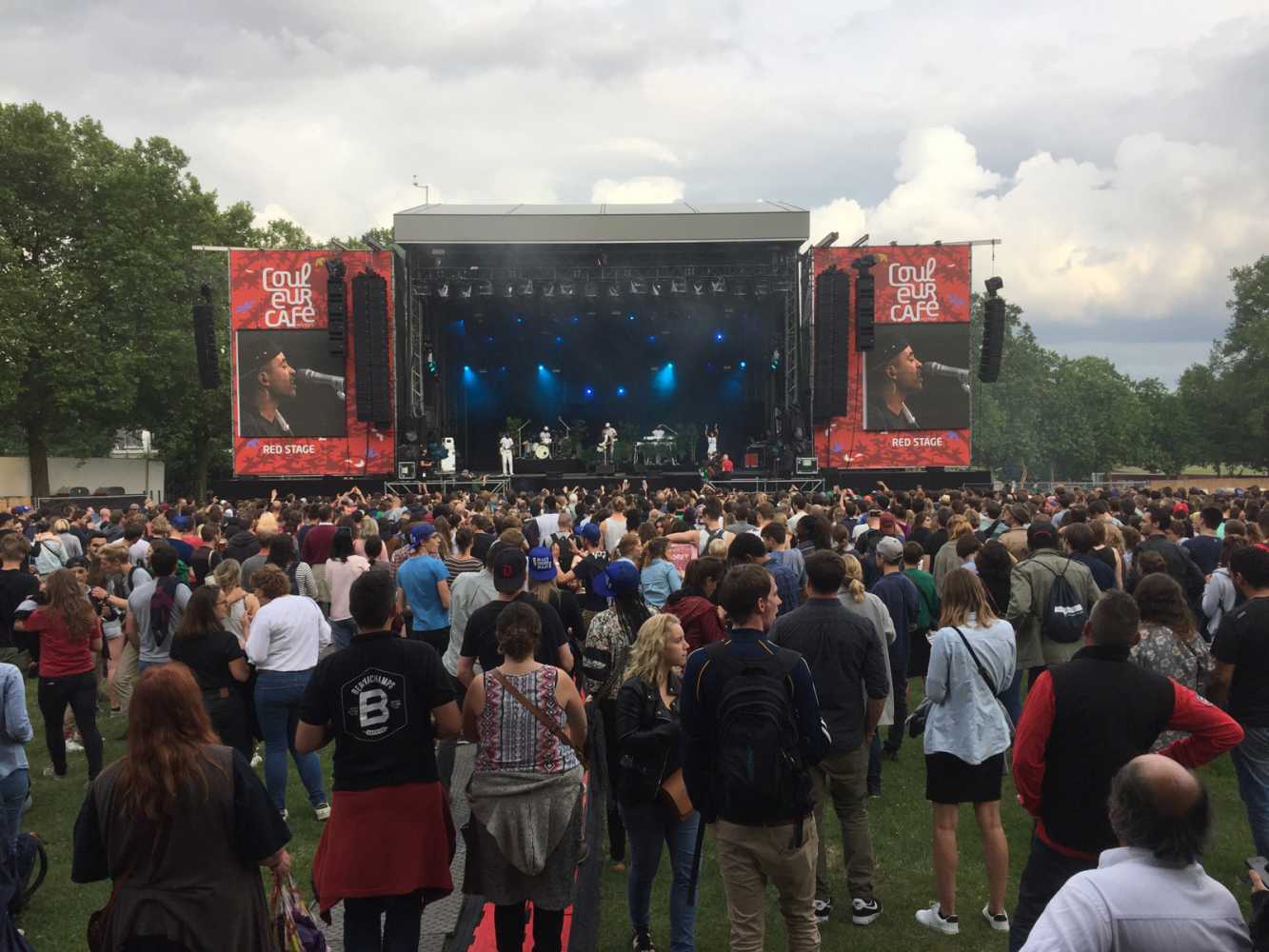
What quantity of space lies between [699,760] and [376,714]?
1125 mm

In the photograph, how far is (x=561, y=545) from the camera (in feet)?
25.4

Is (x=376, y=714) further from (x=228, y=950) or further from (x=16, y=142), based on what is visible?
(x=16, y=142)

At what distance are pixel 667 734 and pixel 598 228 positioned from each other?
18504 mm

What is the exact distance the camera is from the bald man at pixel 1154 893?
5.93ft

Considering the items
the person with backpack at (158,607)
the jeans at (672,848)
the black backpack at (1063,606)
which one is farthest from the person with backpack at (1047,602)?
the person with backpack at (158,607)

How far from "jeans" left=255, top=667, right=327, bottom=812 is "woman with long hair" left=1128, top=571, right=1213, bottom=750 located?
13.3ft

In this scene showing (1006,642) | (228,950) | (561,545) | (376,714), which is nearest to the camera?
(228,950)

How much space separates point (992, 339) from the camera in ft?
69.8

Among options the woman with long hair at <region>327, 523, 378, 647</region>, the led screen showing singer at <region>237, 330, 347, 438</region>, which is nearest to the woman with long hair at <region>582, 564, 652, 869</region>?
the woman with long hair at <region>327, 523, 378, 647</region>

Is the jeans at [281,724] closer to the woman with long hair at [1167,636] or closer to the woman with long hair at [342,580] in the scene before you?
the woman with long hair at [342,580]

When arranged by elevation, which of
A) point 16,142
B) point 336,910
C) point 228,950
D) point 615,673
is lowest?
point 336,910

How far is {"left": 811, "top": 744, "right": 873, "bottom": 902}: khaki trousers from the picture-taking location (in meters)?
4.23

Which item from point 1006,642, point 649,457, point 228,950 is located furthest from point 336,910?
point 649,457

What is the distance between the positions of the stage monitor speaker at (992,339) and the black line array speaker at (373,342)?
13490 mm
